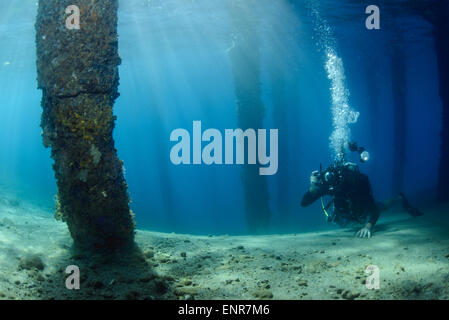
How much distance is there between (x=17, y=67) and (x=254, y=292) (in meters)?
37.7

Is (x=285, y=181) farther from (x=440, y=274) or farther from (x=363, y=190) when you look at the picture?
(x=440, y=274)

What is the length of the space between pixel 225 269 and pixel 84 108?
3.09 m

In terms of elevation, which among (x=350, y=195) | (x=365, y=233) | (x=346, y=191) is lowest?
(x=365, y=233)

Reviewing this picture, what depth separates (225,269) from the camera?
4309 millimetres

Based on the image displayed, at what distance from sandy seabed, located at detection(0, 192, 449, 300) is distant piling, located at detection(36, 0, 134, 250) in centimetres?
73

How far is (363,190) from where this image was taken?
7.26m

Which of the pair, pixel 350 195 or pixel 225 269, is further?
pixel 350 195

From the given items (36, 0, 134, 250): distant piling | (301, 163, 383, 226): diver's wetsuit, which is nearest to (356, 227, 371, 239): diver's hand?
(301, 163, 383, 226): diver's wetsuit

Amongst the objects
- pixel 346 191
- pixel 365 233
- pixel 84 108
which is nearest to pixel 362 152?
pixel 346 191

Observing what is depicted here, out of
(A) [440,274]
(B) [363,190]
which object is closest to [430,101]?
(B) [363,190]

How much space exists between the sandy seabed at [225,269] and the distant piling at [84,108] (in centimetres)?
73

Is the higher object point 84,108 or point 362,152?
point 84,108

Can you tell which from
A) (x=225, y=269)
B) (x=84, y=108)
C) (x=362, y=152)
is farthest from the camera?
(x=362, y=152)

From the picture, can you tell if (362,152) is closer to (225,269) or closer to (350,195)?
(350,195)
